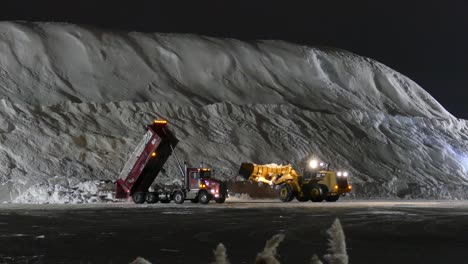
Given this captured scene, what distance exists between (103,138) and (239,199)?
13.2 meters

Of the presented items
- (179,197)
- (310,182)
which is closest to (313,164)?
(310,182)

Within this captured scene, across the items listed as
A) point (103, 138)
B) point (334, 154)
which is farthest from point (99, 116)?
point (334, 154)

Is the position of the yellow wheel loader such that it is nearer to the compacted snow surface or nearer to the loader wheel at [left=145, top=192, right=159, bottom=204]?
the loader wheel at [left=145, top=192, right=159, bottom=204]

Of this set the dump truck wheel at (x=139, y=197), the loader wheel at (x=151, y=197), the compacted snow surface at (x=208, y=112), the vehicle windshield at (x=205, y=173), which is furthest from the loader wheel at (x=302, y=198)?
the compacted snow surface at (x=208, y=112)

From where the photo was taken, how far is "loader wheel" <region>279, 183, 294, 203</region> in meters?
36.5

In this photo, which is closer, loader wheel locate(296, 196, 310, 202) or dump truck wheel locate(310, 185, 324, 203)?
dump truck wheel locate(310, 185, 324, 203)

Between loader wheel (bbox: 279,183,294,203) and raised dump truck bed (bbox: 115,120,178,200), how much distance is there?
6.24 m

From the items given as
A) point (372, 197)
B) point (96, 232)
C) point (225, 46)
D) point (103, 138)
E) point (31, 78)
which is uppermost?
point (225, 46)

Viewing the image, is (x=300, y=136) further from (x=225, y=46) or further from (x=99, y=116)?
(x=225, y=46)

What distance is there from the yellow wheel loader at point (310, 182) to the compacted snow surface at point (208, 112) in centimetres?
793

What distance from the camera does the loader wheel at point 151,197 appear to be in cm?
3422

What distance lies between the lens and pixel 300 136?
57.9 m

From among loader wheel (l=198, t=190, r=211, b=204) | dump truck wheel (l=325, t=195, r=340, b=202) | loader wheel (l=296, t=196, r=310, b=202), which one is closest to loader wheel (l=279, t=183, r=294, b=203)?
loader wheel (l=296, t=196, r=310, b=202)

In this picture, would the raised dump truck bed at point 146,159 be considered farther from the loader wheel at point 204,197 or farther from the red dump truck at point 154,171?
the loader wheel at point 204,197
